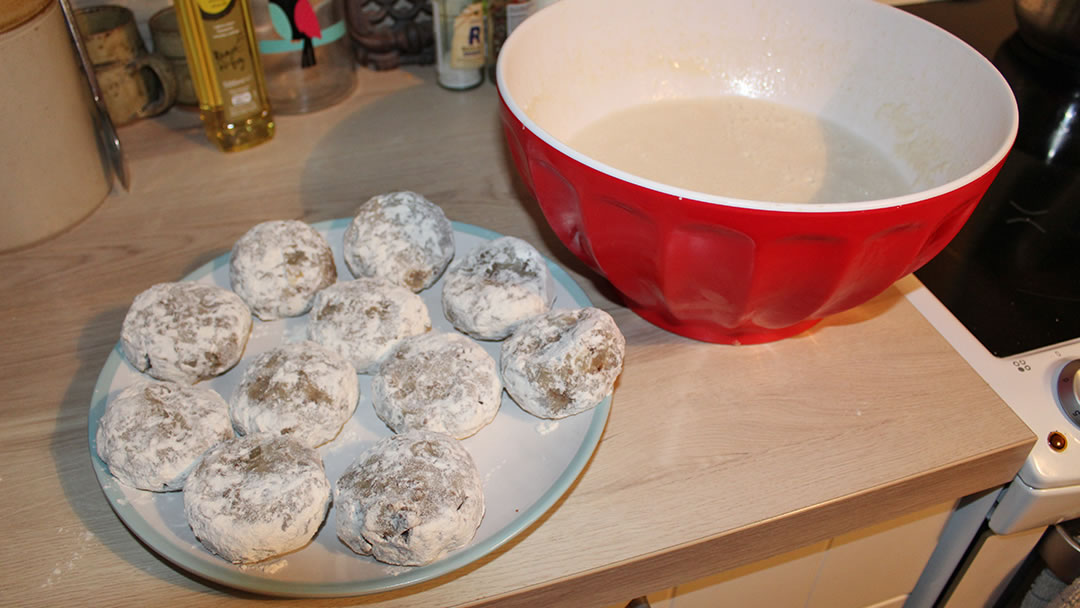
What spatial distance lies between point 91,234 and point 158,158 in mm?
157

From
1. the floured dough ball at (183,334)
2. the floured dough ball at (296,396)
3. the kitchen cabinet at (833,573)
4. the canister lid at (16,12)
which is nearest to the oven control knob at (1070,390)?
the kitchen cabinet at (833,573)

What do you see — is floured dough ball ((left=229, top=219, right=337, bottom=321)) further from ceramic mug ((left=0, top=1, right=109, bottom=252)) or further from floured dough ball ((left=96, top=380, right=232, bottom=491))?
ceramic mug ((left=0, top=1, right=109, bottom=252))

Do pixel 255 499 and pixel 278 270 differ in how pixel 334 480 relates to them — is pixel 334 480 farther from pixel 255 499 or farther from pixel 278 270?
pixel 278 270

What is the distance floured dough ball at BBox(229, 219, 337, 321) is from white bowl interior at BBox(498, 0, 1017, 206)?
24cm

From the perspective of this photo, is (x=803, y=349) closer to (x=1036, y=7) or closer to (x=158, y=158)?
(x=1036, y=7)

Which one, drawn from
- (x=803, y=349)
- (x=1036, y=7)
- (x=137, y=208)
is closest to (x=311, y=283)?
(x=137, y=208)

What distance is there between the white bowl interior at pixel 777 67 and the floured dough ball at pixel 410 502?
13.4 inches

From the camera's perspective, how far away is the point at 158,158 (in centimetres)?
97

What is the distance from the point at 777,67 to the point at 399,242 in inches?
18.7

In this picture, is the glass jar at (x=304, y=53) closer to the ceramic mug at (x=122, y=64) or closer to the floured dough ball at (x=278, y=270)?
the ceramic mug at (x=122, y=64)

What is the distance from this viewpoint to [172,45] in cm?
98

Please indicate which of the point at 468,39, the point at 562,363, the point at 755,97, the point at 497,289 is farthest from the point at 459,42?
the point at 562,363

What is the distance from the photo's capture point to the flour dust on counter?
28.5 inches

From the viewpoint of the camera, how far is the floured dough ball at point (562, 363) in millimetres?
599
